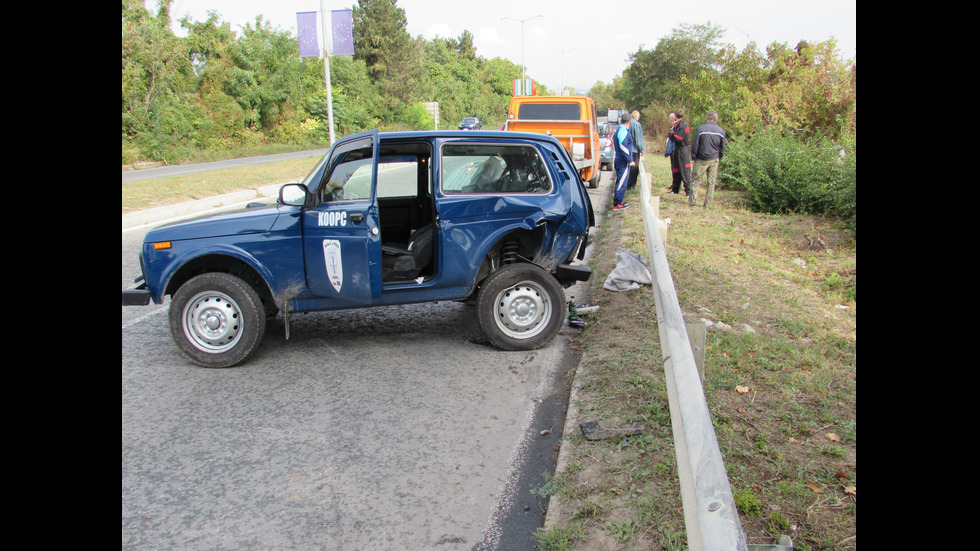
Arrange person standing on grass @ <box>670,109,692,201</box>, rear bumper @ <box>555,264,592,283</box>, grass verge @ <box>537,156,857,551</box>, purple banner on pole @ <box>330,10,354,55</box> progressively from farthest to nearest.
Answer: purple banner on pole @ <box>330,10,354,55</box> → person standing on grass @ <box>670,109,692,201</box> → rear bumper @ <box>555,264,592,283</box> → grass verge @ <box>537,156,857,551</box>

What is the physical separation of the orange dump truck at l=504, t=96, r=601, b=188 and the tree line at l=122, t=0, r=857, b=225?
321 centimetres

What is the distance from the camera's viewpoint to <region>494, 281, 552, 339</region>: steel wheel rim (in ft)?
18.5

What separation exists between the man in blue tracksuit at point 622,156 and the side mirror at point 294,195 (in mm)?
8850

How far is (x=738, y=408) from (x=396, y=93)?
6228 centimetres

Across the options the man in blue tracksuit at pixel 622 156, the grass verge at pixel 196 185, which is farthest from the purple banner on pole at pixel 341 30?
the man in blue tracksuit at pixel 622 156

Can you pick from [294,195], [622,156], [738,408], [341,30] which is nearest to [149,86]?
[341,30]

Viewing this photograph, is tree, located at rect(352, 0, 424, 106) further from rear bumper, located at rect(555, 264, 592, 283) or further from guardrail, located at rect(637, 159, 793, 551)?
guardrail, located at rect(637, 159, 793, 551)

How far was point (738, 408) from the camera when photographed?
4.20m

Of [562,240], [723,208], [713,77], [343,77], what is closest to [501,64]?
[343,77]

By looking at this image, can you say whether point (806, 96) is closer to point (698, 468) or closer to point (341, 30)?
point (341, 30)

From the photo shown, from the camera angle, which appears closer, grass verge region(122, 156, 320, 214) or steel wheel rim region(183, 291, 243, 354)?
steel wheel rim region(183, 291, 243, 354)

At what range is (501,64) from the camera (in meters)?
112

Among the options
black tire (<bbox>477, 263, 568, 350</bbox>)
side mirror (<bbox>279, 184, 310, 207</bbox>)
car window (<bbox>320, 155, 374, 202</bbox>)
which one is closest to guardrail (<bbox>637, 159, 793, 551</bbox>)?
black tire (<bbox>477, 263, 568, 350</bbox>)

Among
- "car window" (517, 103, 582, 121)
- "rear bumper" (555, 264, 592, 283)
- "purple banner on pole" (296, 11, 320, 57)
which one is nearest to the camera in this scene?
"rear bumper" (555, 264, 592, 283)
